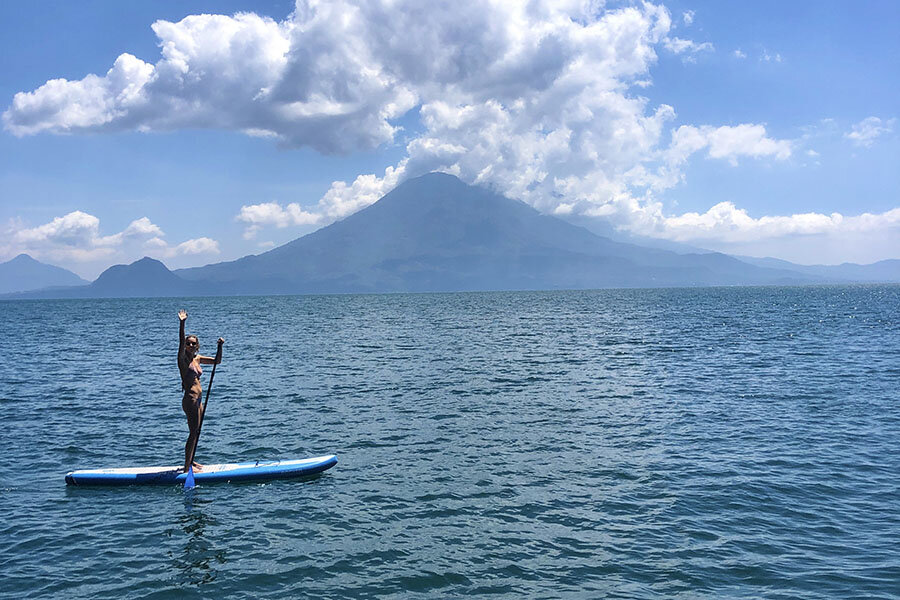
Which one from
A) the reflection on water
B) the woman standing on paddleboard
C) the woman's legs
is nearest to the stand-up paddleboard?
the woman standing on paddleboard

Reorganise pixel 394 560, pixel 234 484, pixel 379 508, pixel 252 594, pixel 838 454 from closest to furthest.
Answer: pixel 252 594, pixel 394 560, pixel 379 508, pixel 234 484, pixel 838 454

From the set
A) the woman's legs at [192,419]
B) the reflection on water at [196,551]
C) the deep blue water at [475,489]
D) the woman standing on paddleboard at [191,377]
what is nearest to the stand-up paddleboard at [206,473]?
the deep blue water at [475,489]

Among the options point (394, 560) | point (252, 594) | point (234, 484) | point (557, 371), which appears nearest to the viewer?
point (252, 594)

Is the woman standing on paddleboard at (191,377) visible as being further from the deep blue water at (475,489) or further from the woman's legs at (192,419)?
the deep blue water at (475,489)

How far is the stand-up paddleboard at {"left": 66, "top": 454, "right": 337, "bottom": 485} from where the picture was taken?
19.3m

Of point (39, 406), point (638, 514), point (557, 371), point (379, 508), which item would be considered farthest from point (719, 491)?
point (39, 406)

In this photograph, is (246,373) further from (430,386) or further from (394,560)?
(394,560)

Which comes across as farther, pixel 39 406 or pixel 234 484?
pixel 39 406

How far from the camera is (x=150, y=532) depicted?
52.6 ft

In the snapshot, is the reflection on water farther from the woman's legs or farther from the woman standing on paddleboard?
the woman standing on paddleboard

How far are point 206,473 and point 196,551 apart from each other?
5.10 metres

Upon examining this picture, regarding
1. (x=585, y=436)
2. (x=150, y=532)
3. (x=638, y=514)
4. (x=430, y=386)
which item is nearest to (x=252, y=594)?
(x=150, y=532)

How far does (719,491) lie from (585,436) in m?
7.23

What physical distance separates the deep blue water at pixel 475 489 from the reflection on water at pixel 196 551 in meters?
0.06
